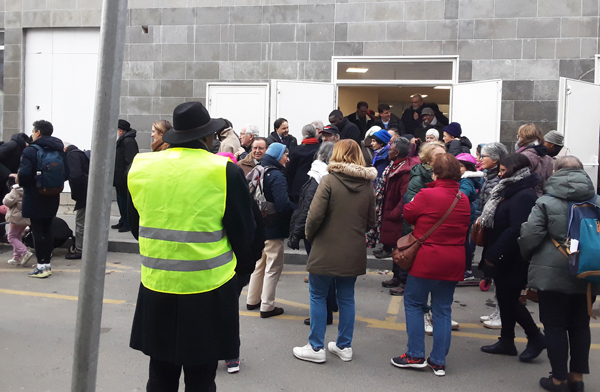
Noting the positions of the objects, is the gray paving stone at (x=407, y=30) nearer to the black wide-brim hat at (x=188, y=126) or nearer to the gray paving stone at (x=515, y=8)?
the gray paving stone at (x=515, y=8)

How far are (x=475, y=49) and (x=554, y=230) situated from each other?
7.80 m

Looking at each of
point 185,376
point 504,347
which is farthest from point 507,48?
point 185,376

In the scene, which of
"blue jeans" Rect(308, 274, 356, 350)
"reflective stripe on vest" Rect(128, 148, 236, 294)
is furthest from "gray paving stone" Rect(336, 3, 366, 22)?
"reflective stripe on vest" Rect(128, 148, 236, 294)

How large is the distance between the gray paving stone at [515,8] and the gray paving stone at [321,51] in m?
3.20

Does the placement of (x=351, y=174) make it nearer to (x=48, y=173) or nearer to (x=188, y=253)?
(x=188, y=253)

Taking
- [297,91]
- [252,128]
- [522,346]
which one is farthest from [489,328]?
[297,91]

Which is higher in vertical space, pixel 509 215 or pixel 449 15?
pixel 449 15

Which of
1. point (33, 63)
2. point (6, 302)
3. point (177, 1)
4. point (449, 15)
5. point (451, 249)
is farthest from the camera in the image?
point (33, 63)

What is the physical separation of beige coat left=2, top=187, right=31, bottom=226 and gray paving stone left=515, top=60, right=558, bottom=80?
8.75 meters

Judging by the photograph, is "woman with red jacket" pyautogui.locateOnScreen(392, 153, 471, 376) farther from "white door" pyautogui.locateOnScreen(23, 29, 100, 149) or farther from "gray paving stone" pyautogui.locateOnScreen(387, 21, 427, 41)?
"white door" pyautogui.locateOnScreen(23, 29, 100, 149)

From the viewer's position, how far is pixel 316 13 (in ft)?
40.0

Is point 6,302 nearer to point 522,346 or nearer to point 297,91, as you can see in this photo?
point 522,346

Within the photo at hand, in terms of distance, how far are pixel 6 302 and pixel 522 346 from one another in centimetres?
555

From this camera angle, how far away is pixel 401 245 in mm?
5105
